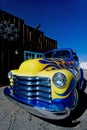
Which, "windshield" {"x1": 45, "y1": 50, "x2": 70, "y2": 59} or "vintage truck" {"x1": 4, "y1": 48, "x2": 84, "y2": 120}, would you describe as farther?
"windshield" {"x1": 45, "y1": 50, "x2": 70, "y2": 59}

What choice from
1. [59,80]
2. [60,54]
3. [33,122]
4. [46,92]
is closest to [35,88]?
[46,92]

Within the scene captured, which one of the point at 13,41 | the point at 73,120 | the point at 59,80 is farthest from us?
the point at 13,41

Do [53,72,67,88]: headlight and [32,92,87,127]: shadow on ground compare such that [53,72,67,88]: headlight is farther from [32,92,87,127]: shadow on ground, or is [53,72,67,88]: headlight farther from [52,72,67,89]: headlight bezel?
[32,92,87,127]: shadow on ground

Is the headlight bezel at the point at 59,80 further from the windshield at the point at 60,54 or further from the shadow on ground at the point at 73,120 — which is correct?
the windshield at the point at 60,54

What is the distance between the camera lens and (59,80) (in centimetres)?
351

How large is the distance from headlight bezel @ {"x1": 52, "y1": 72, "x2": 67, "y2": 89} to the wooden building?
274 inches

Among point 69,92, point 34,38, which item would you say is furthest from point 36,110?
point 34,38

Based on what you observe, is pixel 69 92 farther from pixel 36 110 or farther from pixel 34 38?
pixel 34 38

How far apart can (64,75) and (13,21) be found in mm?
8531

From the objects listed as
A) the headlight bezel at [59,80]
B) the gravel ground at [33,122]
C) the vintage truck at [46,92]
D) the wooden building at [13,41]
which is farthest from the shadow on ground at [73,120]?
the wooden building at [13,41]

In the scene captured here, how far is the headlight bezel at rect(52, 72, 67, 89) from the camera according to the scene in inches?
137

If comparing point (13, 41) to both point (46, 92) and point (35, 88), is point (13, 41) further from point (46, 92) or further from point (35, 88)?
point (46, 92)

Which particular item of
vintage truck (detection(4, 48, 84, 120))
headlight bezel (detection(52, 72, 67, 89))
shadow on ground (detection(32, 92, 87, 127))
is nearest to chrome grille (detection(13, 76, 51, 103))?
vintage truck (detection(4, 48, 84, 120))

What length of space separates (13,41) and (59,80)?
8023 millimetres
